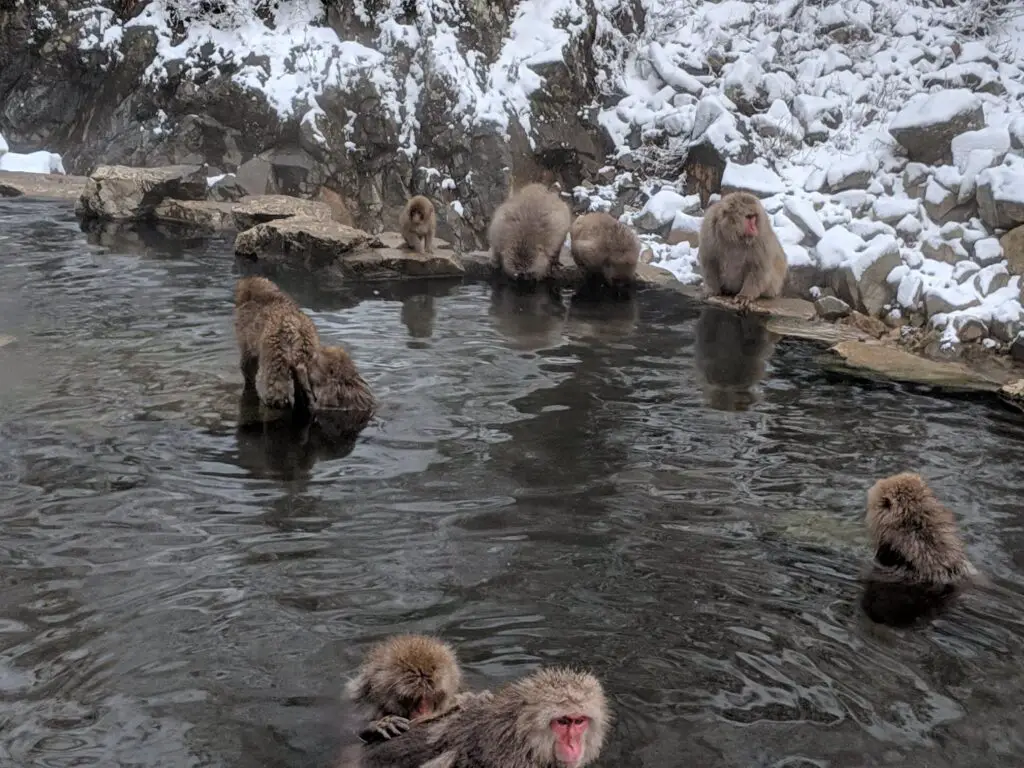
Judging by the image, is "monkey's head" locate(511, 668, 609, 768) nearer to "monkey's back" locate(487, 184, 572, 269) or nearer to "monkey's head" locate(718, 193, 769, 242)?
"monkey's head" locate(718, 193, 769, 242)

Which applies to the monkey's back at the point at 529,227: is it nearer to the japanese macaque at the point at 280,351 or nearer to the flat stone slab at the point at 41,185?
the japanese macaque at the point at 280,351

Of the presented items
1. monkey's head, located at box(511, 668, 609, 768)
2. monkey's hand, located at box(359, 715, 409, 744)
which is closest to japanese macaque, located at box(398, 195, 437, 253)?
monkey's hand, located at box(359, 715, 409, 744)

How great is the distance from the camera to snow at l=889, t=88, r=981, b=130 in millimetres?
10188

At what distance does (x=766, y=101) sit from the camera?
12641 mm

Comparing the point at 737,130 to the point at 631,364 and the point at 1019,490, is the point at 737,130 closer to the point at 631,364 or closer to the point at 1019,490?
the point at 631,364

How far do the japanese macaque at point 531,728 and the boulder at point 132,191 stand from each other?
10820mm

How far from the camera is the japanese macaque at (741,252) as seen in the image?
28.6 ft

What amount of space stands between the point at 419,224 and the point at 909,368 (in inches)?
196

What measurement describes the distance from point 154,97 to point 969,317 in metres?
11.4

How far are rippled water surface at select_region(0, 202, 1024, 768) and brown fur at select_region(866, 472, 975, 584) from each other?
0.17 metres

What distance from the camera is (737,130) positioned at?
12.1 m

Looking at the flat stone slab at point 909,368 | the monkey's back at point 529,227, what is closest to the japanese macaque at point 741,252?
the flat stone slab at point 909,368

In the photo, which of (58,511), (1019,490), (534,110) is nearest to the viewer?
(58,511)

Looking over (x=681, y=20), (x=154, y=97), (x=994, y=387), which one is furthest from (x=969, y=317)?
(x=154, y=97)
